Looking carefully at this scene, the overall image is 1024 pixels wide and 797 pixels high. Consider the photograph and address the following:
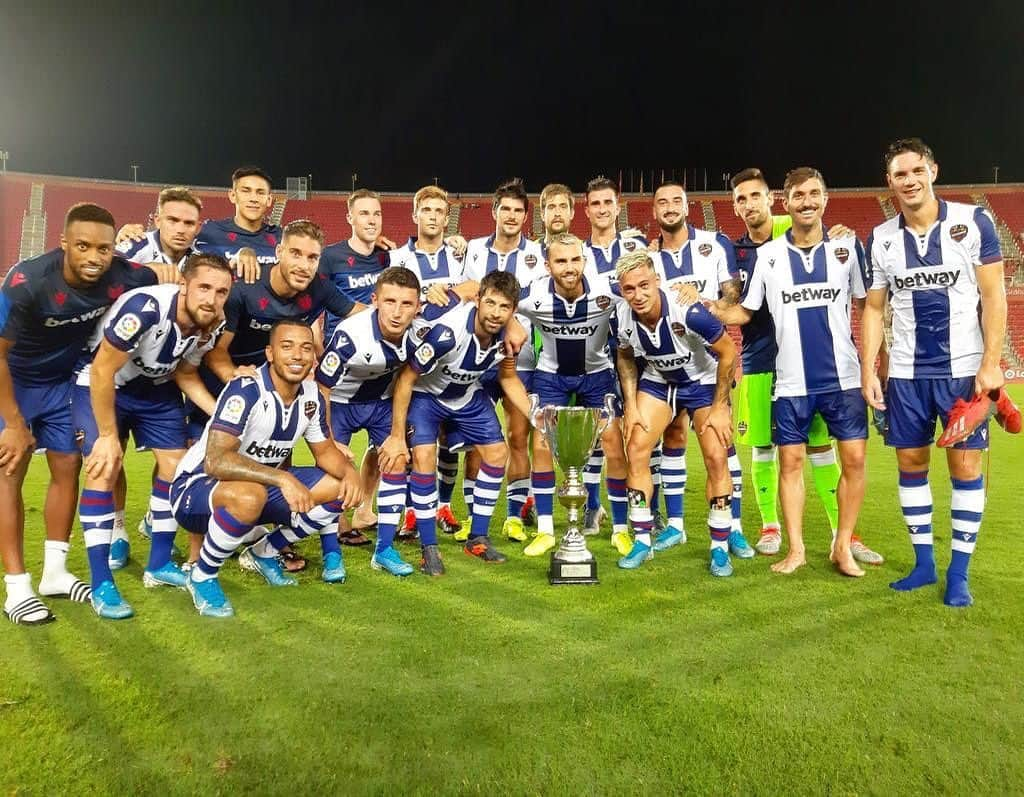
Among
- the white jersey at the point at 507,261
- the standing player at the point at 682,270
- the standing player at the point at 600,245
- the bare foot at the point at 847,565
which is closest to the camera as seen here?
the bare foot at the point at 847,565

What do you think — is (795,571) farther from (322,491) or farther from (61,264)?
(61,264)

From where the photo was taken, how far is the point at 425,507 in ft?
13.4

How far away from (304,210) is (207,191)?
16.0ft

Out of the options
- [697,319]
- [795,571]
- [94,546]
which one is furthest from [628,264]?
[94,546]

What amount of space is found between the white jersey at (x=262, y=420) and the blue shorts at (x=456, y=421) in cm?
81

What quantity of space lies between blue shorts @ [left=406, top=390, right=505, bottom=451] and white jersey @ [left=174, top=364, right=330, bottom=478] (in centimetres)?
81

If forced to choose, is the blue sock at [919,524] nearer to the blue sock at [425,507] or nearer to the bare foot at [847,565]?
the bare foot at [847,565]

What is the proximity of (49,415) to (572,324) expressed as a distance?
2.98 meters

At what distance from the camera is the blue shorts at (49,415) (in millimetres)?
3375

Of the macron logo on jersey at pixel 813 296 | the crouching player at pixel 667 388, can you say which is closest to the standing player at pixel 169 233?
the crouching player at pixel 667 388

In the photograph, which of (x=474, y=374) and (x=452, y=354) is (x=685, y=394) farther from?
(x=452, y=354)

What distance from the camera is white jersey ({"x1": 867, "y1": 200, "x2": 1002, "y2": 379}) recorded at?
343cm

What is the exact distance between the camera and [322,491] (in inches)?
140

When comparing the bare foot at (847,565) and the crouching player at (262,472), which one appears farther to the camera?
the bare foot at (847,565)
